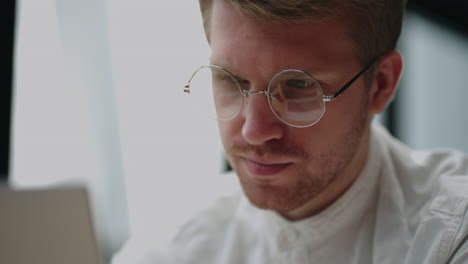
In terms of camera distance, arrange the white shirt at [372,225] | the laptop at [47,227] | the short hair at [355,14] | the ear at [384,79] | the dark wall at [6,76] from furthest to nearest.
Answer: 1. the dark wall at [6,76]
2. the ear at [384,79]
3. the white shirt at [372,225]
4. the short hair at [355,14]
5. the laptop at [47,227]

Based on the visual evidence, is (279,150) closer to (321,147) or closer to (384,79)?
(321,147)

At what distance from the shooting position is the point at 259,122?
3.95 ft

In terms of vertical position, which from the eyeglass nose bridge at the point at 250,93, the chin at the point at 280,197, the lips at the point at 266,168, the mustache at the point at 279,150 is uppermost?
the eyeglass nose bridge at the point at 250,93

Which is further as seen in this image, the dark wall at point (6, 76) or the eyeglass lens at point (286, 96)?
the dark wall at point (6, 76)

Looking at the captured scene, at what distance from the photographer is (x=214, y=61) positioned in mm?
→ 1263

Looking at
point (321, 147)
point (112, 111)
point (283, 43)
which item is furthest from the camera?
point (112, 111)

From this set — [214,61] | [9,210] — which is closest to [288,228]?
[214,61]

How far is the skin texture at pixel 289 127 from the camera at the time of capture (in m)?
1.17

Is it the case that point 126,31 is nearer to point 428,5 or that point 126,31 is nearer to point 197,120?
point 197,120

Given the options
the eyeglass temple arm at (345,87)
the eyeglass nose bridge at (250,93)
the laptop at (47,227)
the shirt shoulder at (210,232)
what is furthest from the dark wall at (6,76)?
the eyeglass temple arm at (345,87)

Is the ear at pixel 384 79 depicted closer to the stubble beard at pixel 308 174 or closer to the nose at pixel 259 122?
the stubble beard at pixel 308 174

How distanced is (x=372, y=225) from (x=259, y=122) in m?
0.56

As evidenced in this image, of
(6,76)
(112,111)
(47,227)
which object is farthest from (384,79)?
(6,76)

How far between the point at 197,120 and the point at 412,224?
1237 mm
